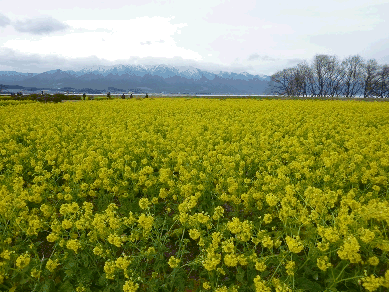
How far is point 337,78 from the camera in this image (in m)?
93.3

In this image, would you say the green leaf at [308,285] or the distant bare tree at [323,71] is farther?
the distant bare tree at [323,71]

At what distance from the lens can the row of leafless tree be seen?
8819cm

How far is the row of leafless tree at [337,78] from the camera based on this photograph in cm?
8819

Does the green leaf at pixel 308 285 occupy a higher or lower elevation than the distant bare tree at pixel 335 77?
lower

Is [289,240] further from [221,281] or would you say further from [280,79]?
[280,79]

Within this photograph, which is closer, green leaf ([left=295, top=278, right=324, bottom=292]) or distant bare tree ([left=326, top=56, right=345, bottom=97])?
green leaf ([left=295, top=278, right=324, bottom=292])

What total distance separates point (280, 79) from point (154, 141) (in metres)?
103

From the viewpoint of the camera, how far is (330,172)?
687 cm

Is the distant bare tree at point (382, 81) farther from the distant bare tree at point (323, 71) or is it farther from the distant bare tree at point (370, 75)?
the distant bare tree at point (323, 71)

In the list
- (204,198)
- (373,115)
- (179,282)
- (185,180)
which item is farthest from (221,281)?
(373,115)

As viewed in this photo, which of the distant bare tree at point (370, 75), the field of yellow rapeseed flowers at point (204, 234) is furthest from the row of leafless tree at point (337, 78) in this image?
the field of yellow rapeseed flowers at point (204, 234)

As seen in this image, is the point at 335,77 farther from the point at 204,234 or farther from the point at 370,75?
the point at 204,234

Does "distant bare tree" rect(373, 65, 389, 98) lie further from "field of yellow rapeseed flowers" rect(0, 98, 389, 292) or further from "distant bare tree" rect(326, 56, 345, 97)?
"field of yellow rapeseed flowers" rect(0, 98, 389, 292)

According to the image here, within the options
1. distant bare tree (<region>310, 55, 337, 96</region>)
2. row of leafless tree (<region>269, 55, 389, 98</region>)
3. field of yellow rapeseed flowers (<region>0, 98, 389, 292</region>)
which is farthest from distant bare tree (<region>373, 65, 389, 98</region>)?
field of yellow rapeseed flowers (<region>0, 98, 389, 292</region>)
